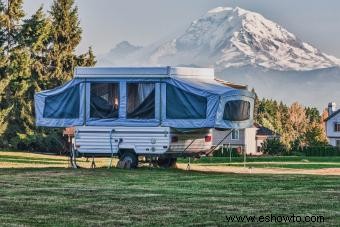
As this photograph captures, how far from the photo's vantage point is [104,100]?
925 inches

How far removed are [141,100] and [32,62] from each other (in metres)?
31.8

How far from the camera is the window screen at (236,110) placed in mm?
22734

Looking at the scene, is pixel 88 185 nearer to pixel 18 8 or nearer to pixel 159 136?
pixel 159 136

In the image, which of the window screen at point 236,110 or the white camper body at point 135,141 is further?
the window screen at point 236,110

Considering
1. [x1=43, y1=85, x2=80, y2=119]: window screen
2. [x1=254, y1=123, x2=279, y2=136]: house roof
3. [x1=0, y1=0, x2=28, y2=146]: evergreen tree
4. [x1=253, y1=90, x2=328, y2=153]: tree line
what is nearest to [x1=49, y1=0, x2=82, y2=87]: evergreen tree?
[x1=0, y1=0, x2=28, y2=146]: evergreen tree

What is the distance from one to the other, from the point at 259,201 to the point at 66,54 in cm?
4557

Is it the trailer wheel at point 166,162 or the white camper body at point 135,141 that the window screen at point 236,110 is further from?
the trailer wheel at point 166,162

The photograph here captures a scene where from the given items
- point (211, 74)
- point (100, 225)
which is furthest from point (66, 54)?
point (100, 225)

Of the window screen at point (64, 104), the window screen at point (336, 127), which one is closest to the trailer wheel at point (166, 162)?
the window screen at point (64, 104)

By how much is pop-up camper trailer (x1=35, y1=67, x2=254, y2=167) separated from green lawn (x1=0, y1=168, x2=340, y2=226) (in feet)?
12.3

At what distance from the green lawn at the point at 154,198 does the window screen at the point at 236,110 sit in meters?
4.07

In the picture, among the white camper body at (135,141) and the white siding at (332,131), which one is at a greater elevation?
the white siding at (332,131)

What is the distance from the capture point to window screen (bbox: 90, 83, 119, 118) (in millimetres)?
23359

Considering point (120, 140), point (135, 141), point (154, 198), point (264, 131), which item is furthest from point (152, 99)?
point (264, 131)
